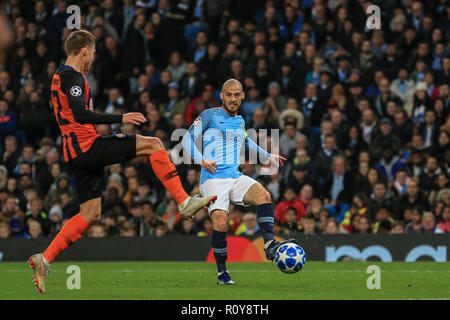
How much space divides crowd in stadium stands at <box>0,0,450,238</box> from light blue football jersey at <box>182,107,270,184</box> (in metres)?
5.02

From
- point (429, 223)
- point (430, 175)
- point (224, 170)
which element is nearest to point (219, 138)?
point (224, 170)

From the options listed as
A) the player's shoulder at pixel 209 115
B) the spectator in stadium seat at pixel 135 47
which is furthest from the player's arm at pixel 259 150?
the spectator in stadium seat at pixel 135 47

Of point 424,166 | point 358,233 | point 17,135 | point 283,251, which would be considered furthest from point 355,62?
point 283,251

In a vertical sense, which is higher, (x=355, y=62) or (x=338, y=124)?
(x=355, y=62)

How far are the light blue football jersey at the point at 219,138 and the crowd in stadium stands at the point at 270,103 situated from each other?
5.02 meters

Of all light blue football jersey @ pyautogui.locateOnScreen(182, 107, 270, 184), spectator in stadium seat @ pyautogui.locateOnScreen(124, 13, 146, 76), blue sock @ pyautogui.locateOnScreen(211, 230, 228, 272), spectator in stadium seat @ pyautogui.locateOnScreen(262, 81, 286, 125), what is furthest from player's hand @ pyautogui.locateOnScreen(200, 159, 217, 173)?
spectator in stadium seat @ pyautogui.locateOnScreen(124, 13, 146, 76)

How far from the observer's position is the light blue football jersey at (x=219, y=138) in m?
10.5

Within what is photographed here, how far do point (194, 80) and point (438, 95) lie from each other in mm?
4789

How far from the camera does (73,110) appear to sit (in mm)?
9039

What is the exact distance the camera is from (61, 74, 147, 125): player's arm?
29.0ft

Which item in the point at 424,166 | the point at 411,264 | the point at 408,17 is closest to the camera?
the point at 411,264

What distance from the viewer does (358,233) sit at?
49.3ft

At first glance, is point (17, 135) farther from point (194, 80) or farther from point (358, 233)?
point (358, 233)

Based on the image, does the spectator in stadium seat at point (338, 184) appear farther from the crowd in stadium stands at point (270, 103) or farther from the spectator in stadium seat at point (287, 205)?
the spectator in stadium seat at point (287, 205)
